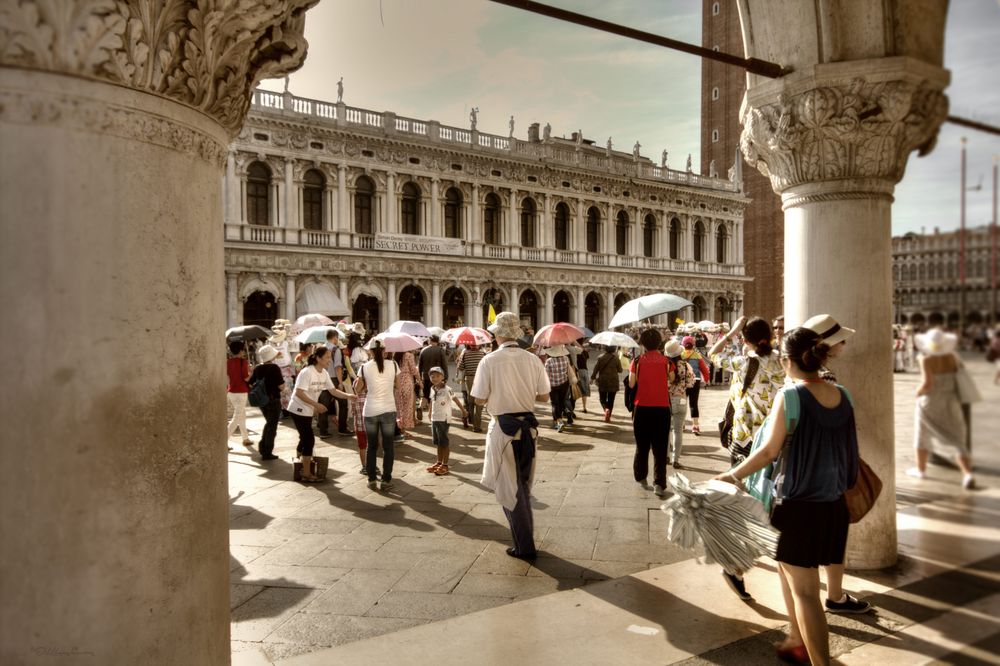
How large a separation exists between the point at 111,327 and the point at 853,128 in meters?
4.28

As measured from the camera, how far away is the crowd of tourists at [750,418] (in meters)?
3.03

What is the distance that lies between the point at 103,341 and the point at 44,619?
800mm

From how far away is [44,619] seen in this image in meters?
1.96

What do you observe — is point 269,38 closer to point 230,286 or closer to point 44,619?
point 44,619

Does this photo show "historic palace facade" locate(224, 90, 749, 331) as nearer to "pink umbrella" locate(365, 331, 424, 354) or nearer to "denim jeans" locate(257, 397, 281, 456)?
"pink umbrella" locate(365, 331, 424, 354)

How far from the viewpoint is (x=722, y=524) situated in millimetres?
3176

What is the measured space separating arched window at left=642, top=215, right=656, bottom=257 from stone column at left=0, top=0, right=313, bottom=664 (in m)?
40.8

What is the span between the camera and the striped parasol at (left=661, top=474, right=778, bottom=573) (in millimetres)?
3109

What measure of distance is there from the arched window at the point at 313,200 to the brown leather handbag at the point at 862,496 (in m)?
29.0

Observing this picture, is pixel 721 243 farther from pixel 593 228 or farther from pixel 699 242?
pixel 593 228

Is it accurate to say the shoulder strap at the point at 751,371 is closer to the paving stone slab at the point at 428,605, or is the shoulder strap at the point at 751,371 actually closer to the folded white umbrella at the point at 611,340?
the paving stone slab at the point at 428,605

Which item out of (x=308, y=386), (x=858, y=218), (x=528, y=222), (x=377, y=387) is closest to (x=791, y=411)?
(x=858, y=218)

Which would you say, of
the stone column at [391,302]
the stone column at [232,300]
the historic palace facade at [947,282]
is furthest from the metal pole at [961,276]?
the stone column at [391,302]

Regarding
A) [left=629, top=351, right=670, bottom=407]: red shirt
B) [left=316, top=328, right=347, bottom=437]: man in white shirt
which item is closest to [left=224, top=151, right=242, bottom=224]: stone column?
[left=316, top=328, right=347, bottom=437]: man in white shirt
